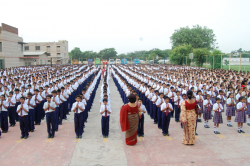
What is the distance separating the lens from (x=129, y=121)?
5422 millimetres

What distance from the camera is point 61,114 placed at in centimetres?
751

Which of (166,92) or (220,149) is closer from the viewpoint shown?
(220,149)

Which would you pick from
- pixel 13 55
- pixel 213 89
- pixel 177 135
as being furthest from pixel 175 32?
pixel 177 135

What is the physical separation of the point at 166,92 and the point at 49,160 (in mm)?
6148

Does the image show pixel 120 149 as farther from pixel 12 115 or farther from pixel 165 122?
pixel 12 115

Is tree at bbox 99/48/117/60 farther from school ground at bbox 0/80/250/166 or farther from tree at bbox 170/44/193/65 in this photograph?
school ground at bbox 0/80/250/166

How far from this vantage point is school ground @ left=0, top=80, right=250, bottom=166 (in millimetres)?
4730

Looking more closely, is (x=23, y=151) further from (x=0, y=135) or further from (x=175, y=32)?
(x=175, y=32)

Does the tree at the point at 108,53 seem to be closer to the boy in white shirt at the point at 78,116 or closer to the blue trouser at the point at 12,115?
the blue trouser at the point at 12,115

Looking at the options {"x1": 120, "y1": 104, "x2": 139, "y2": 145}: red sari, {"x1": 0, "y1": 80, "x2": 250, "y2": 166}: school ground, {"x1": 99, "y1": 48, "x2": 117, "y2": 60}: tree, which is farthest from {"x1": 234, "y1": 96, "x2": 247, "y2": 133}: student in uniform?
{"x1": 99, "y1": 48, "x2": 117, "y2": 60}: tree

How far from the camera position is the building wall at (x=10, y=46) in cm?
2577

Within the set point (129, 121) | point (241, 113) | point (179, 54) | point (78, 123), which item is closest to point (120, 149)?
point (129, 121)

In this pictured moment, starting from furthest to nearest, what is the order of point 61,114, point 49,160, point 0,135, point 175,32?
point 175,32 < point 61,114 < point 0,135 < point 49,160

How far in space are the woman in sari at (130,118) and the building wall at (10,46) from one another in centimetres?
2576
